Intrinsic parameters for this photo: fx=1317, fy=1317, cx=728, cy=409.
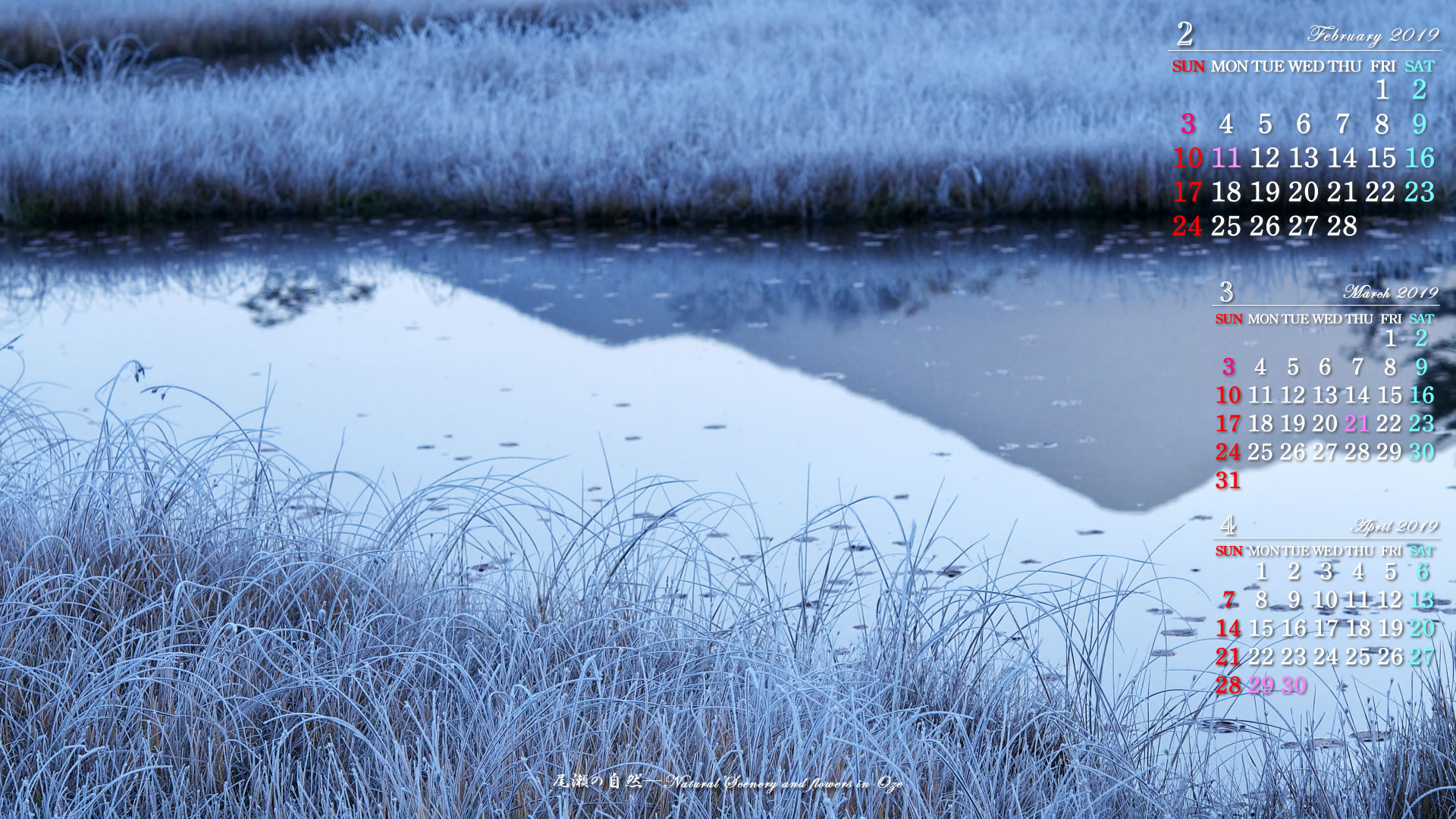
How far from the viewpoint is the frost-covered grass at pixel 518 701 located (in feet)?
9.34

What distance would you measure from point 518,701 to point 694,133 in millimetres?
10022

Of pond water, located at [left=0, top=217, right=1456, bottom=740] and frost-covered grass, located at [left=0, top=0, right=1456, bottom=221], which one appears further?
frost-covered grass, located at [left=0, top=0, right=1456, bottom=221]

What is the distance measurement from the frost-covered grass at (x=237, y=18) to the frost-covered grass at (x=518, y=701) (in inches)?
656

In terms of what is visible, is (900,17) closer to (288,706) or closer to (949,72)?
(949,72)

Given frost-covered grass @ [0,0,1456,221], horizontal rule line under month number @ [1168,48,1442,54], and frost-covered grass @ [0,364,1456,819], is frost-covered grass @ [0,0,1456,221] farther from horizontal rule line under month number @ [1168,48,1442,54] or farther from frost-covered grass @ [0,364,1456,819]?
frost-covered grass @ [0,364,1456,819]

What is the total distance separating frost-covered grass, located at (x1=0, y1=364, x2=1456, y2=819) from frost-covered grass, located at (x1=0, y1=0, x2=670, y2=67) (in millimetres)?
16669

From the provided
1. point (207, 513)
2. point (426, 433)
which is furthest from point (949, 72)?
point (207, 513)

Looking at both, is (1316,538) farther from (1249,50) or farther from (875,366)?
(1249,50)

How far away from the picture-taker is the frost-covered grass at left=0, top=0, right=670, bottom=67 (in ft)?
64.3

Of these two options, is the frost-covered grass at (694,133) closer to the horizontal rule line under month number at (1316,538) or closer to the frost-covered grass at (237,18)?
the frost-covered grass at (237,18)

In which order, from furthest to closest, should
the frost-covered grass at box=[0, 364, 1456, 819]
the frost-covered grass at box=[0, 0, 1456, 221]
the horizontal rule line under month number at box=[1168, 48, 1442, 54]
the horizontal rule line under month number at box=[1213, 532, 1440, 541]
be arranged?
the horizontal rule line under month number at box=[1168, 48, 1442, 54] < the frost-covered grass at box=[0, 0, 1456, 221] < the horizontal rule line under month number at box=[1213, 532, 1440, 541] < the frost-covered grass at box=[0, 364, 1456, 819]

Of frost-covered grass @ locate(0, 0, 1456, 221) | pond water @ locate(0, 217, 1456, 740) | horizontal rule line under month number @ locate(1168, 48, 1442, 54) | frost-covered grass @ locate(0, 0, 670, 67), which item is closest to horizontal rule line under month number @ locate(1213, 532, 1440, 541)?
pond water @ locate(0, 217, 1456, 740)

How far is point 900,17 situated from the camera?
A: 1742 centimetres

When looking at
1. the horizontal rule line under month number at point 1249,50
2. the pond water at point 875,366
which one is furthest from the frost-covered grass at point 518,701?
the horizontal rule line under month number at point 1249,50
